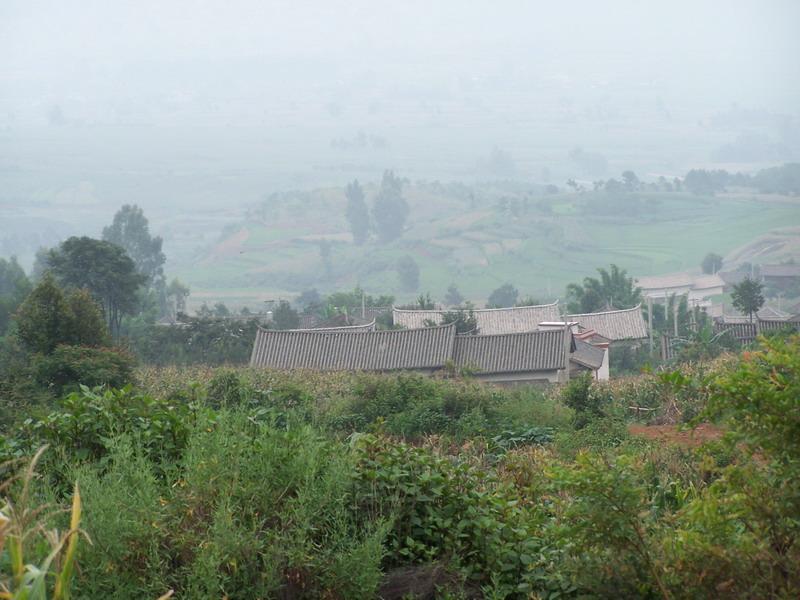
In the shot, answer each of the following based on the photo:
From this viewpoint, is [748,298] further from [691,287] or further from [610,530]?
[691,287]

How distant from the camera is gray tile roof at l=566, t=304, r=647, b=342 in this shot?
153 ft

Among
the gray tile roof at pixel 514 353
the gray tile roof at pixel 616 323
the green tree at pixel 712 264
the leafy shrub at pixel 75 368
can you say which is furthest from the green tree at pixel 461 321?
the green tree at pixel 712 264

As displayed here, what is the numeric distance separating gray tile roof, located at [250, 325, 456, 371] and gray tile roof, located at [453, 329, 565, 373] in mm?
620

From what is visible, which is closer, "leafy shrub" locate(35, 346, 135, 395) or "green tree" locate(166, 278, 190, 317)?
"leafy shrub" locate(35, 346, 135, 395)

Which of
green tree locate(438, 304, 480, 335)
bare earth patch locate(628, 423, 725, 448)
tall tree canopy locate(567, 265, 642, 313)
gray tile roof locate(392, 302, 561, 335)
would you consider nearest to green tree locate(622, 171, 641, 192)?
tall tree canopy locate(567, 265, 642, 313)

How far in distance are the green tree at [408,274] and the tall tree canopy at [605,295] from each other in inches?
3244

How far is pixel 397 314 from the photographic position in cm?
4722

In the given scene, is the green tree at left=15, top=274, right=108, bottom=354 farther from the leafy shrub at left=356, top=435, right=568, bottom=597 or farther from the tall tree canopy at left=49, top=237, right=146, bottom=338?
the tall tree canopy at left=49, top=237, right=146, bottom=338

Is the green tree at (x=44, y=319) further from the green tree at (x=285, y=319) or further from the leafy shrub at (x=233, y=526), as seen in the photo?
the green tree at (x=285, y=319)

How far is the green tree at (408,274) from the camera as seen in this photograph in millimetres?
141000

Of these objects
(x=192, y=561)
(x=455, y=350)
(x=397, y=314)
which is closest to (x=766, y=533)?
(x=192, y=561)

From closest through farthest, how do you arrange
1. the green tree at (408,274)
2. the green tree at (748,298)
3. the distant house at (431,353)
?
the distant house at (431,353), the green tree at (748,298), the green tree at (408,274)

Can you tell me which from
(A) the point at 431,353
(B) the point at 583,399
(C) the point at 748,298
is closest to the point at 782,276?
(C) the point at 748,298

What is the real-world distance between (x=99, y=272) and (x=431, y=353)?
52.9 feet
